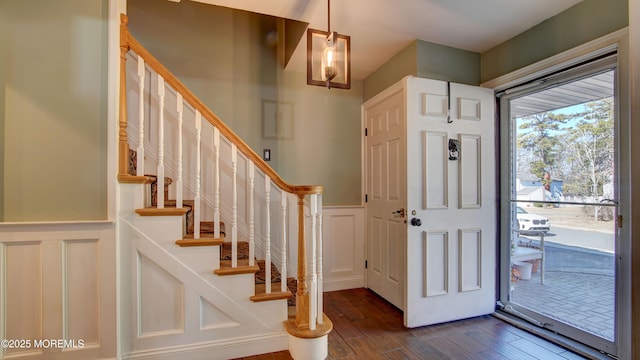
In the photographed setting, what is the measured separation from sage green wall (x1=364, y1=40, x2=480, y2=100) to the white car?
1.29 metres

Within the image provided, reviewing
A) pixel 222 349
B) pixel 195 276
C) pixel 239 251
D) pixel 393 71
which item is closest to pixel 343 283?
pixel 239 251

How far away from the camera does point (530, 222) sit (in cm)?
263

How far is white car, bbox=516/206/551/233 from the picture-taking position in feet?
8.27

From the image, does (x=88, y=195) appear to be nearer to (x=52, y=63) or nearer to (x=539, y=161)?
(x=52, y=63)

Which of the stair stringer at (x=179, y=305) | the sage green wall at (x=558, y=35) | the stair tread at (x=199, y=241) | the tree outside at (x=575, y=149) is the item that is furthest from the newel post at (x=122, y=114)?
the tree outside at (x=575, y=149)

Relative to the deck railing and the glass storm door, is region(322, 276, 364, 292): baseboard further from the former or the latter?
the glass storm door

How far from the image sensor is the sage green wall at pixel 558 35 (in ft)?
6.46

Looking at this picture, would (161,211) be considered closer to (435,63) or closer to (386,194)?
(386,194)

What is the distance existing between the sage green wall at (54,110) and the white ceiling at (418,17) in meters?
0.82

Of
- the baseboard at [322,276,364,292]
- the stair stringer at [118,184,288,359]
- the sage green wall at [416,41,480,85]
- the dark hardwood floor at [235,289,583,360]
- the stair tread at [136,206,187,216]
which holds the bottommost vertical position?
the dark hardwood floor at [235,289,583,360]

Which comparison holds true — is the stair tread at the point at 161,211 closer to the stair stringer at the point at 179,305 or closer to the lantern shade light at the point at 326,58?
the stair stringer at the point at 179,305

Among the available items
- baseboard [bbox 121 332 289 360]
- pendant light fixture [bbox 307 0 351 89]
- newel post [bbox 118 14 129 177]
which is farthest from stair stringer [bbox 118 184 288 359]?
pendant light fixture [bbox 307 0 351 89]

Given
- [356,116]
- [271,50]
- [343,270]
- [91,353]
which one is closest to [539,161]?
[356,116]

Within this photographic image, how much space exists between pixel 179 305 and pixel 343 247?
1866mm
